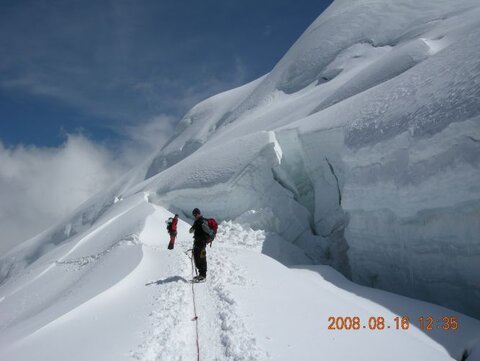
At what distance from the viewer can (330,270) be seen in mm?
9680

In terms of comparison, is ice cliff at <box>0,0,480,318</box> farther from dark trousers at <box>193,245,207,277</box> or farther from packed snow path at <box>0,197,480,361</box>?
dark trousers at <box>193,245,207,277</box>

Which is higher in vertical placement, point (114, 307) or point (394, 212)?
point (394, 212)

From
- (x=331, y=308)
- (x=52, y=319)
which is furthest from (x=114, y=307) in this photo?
(x=331, y=308)

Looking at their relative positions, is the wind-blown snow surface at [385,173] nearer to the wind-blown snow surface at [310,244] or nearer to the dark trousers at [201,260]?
the wind-blown snow surface at [310,244]

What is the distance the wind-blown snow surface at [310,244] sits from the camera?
488 cm

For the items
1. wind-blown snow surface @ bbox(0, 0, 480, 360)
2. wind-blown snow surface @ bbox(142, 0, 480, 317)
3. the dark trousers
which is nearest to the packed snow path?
wind-blown snow surface @ bbox(0, 0, 480, 360)

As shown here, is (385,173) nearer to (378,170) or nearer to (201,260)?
(378,170)

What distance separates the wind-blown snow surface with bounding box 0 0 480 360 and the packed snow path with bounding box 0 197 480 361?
30 millimetres

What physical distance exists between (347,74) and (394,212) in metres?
16.3

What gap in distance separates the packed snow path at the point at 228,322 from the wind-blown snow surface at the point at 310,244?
3 cm

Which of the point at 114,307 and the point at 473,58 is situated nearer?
the point at 114,307

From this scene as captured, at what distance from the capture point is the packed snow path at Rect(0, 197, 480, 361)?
173 inches

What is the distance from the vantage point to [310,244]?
1299cm

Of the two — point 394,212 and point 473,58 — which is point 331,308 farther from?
point 473,58
